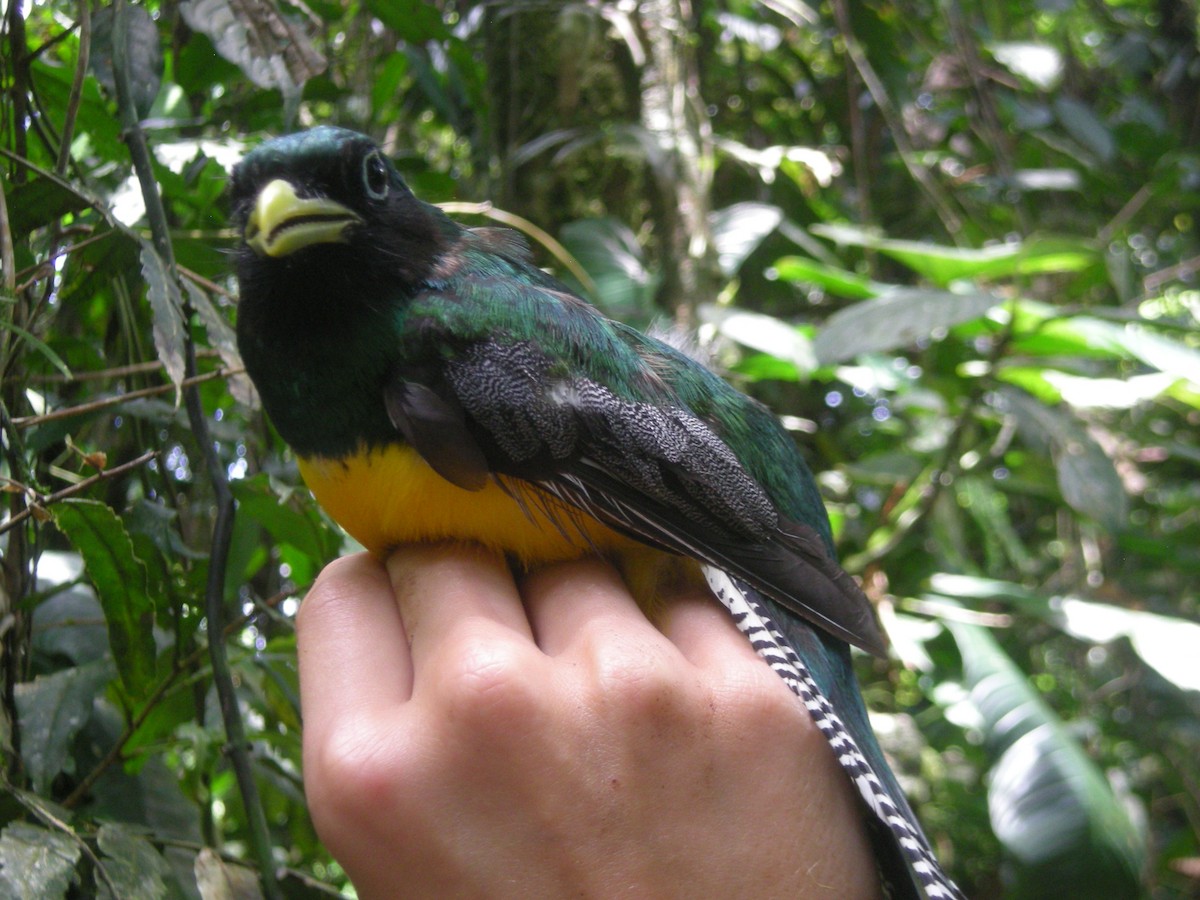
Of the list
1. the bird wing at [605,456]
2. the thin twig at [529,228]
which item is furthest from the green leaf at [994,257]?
the bird wing at [605,456]

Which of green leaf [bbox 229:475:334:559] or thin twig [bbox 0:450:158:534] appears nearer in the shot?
thin twig [bbox 0:450:158:534]

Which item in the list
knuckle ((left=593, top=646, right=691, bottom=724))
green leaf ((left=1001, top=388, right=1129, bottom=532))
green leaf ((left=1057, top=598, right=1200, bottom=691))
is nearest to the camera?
knuckle ((left=593, top=646, right=691, bottom=724))

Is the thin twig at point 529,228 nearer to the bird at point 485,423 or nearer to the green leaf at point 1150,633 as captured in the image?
the bird at point 485,423

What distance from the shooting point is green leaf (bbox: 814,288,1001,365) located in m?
3.14

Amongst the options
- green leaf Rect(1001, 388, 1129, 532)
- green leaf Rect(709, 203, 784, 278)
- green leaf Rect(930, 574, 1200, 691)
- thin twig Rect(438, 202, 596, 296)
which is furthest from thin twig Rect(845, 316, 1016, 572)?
thin twig Rect(438, 202, 596, 296)

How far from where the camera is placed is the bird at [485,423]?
1.73 m

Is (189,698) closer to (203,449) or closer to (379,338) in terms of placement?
(203,449)

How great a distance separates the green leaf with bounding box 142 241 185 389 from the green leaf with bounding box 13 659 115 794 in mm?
612

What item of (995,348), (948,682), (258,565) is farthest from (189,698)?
(948,682)

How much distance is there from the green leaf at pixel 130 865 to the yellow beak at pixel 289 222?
951 millimetres

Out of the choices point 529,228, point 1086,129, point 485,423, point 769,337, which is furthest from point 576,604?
point 1086,129

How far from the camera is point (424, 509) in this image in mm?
1752

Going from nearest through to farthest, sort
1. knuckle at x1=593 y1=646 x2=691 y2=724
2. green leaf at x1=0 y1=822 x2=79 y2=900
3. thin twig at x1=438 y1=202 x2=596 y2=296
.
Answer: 1. green leaf at x1=0 y1=822 x2=79 y2=900
2. knuckle at x1=593 y1=646 x2=691 y2=724
3. thin twig at x1=438 y1=202 x2=596 y2=296

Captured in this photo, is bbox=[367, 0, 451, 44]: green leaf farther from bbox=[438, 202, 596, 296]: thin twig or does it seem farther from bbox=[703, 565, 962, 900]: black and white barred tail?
bbox=[703, 565, 962, 900]: black and white barred tail
